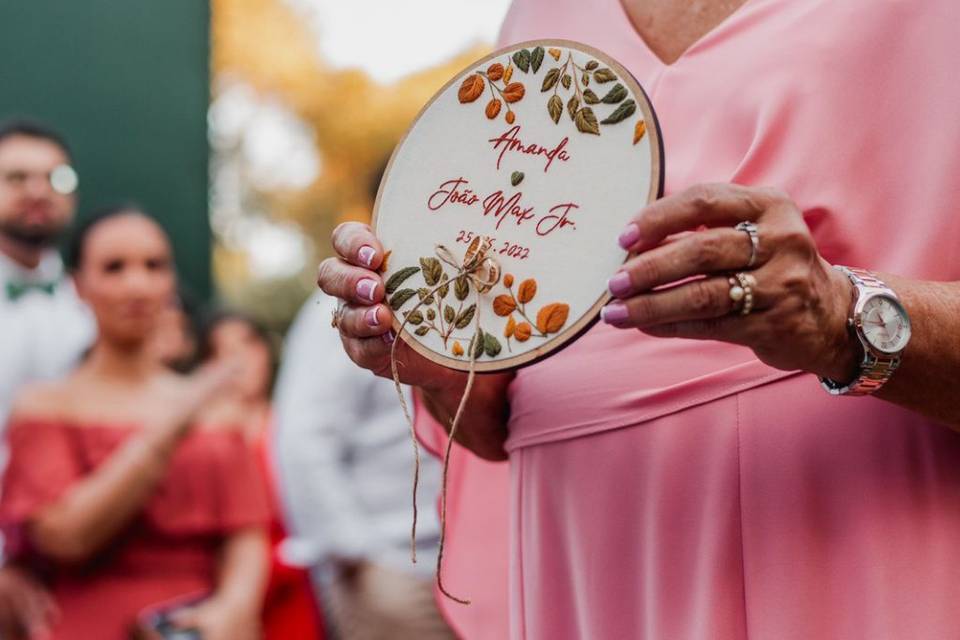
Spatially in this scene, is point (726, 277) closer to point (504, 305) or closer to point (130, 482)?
point (504, 305)

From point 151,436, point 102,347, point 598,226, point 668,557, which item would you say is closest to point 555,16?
point 598,226

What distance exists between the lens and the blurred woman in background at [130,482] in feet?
10.1

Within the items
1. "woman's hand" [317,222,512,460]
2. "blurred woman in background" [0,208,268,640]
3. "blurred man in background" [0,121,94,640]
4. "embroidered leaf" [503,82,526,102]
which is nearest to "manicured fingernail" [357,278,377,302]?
"woman's hand" [317,222,512,460]

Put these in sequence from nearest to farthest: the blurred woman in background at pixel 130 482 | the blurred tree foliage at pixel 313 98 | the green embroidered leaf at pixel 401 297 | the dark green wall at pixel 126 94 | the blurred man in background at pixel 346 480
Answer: the green embroidered leaf at pixel 401 297 → the blurred woman in background at pixel 130 482 → the blurred man in background at pixel 346 480 → the dark green wall at pixel 126 94 → the blurred tree foliage at pixel 313 98

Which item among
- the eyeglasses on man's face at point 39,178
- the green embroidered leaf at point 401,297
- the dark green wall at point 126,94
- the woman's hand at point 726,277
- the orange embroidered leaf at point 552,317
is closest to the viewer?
the woman's hand at point 726,277

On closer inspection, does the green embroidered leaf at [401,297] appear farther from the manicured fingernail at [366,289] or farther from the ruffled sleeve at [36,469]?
the ruffled sleeve at [36,469]

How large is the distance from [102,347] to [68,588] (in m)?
0.72

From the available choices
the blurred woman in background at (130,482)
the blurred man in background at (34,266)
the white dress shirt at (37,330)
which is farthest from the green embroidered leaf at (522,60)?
the blurred man in background at (34,266)

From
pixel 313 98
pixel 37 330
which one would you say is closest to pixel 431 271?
pixel 37 330

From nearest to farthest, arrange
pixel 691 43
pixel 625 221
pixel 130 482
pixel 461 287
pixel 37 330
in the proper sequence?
pixel 625 221, pixel 461 287, pixel 691 43, pixel 130 482, pixel 37 330

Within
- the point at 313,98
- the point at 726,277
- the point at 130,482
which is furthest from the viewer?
the point at 313,98

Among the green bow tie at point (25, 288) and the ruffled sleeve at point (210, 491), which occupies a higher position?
the green bow tie at point (25, 288)

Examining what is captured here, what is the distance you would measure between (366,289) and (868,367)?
47 centimetres

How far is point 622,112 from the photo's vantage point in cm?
107
